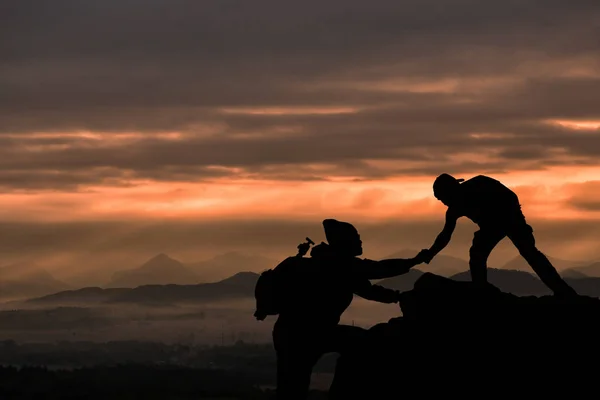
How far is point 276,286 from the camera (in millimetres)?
30078

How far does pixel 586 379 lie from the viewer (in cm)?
2822

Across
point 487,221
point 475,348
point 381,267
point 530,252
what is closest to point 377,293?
point 381,267

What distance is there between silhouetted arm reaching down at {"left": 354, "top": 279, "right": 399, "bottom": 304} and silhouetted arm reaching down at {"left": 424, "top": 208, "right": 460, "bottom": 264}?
1.60 m

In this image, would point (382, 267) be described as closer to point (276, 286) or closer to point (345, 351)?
point (345, 351)

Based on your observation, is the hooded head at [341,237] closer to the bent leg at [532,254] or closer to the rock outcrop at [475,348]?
the rock outcrop at [475,348]

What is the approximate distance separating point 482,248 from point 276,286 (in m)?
5.56

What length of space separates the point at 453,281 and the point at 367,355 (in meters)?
2.67

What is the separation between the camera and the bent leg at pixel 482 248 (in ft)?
105

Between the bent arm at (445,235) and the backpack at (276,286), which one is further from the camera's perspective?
the bent arm at (445,235)

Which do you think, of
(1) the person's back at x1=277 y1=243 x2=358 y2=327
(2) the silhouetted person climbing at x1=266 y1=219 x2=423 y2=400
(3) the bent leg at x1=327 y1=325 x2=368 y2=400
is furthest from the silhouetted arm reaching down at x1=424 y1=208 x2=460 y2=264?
(3) the bent leg at x1=327 y1=325 x2=368 y2=400

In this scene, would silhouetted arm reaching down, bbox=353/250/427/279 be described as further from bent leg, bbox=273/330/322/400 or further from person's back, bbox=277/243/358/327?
bent leg, bbox=273/330/322/400

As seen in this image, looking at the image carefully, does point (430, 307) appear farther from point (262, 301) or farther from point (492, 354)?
point (262, 301)

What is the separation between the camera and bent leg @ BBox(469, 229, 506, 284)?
32062 mm

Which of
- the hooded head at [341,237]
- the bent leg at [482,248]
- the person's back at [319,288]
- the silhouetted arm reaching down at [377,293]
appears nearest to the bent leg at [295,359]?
the person's back at [319,288]
